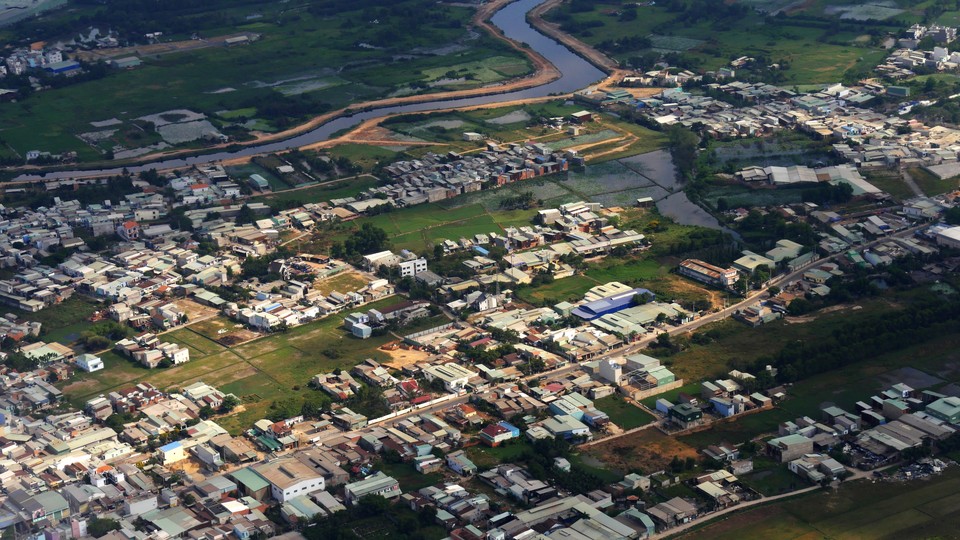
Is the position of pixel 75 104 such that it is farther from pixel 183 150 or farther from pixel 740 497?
pixel 740 497

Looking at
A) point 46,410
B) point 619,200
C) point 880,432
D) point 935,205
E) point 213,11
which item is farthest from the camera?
point 213,11

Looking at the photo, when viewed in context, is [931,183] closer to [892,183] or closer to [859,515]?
[892,183]

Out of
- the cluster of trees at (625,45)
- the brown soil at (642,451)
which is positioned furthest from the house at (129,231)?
the cluster of trees at (625,45)

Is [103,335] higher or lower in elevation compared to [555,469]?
lower

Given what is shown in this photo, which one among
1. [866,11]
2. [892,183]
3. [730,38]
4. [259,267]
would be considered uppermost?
[866,11]

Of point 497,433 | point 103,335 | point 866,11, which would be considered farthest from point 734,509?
point 866,11

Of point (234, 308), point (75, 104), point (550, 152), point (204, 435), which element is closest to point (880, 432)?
point (204, 435)

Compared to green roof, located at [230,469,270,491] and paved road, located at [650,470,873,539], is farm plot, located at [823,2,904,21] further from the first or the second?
green roof, located at [230,469,270,491]

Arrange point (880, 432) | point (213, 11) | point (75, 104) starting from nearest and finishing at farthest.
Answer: point (880, 432) < point (75, 104) < point (213, 11)
